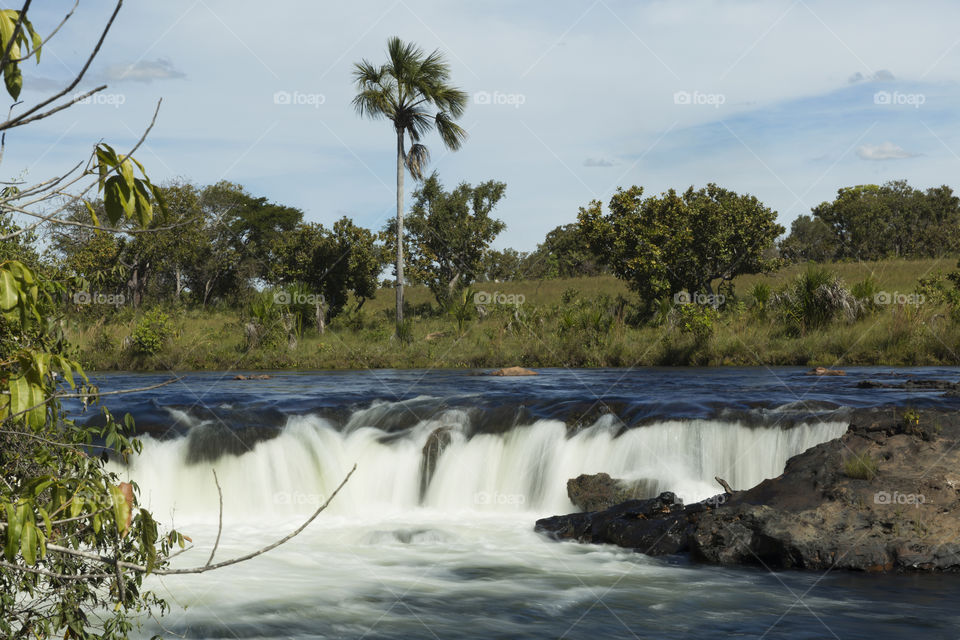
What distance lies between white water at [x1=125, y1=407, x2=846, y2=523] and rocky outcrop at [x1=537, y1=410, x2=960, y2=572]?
82.9 inches

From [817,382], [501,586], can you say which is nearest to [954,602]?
[501,586]

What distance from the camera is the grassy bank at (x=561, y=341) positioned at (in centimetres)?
2802

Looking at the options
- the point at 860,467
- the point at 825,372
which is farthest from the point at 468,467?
the point at 825,372

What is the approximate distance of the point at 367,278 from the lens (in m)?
46.1

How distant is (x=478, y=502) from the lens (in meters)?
13.8

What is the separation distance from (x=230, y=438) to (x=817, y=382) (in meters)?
13.9

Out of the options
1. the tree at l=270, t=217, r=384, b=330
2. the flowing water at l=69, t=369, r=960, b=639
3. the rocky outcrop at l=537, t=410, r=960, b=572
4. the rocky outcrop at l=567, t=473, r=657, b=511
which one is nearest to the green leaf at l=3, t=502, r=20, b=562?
the flowing water at l=69, t=369, r=960, b=639

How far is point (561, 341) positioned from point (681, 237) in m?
9.36

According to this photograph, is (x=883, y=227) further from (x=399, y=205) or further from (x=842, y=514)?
(x=842, y=514)

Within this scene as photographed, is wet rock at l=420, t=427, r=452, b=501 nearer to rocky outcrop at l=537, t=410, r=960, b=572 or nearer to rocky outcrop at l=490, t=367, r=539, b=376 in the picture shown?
rocky outcrop at l=537, t=410, r=960, b=572

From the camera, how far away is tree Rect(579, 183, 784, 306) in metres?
38.4

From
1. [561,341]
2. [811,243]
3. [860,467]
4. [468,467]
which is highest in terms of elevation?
A: [811,243]

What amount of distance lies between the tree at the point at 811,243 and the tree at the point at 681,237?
32914 millimetres

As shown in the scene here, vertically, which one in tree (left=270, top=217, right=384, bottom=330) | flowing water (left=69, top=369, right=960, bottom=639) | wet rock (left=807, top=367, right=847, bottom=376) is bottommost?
flowing water (left=69, top=369, right=960, bottom=639)
